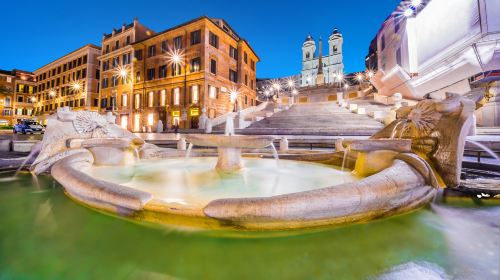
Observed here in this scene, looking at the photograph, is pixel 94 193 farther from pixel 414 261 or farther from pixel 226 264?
pixel 414 261

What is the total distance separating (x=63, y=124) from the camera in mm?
5176

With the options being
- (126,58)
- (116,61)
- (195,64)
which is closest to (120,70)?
(126,58)

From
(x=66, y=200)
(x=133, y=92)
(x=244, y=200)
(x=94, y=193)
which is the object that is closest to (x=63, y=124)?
(x=66, y=200)

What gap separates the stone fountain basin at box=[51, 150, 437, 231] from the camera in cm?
196

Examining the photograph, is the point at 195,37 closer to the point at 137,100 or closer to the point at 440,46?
the point at 137,100

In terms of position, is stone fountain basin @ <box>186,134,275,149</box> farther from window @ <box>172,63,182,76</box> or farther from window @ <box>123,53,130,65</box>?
window @ <box>123,53,130,65</box>

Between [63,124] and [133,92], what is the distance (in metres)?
29.9

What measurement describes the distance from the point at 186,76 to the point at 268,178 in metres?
25.9

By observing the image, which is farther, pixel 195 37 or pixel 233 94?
pixel 233 94

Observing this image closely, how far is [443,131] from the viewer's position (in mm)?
3252

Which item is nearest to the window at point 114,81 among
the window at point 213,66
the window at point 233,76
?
the window at point 213,66

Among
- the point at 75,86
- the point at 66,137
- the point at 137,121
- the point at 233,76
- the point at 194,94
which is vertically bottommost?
the point at 66,137

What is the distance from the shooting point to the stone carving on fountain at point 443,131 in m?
3.02

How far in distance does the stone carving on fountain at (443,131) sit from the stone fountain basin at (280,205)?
0.86m
